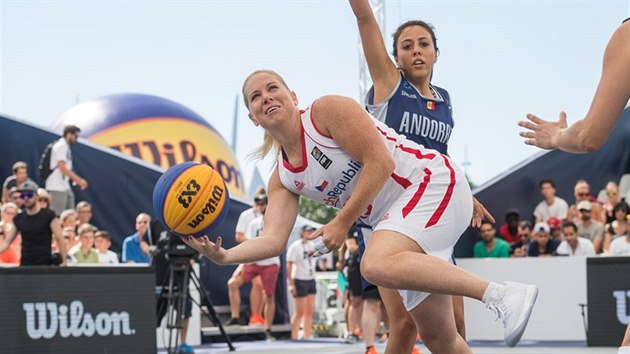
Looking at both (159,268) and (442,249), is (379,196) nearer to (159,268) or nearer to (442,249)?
(442,249)

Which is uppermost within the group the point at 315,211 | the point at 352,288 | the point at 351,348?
the point at 315,211

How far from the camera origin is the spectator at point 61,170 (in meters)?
14.1

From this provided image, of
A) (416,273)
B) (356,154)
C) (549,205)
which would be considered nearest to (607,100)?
(416,273)

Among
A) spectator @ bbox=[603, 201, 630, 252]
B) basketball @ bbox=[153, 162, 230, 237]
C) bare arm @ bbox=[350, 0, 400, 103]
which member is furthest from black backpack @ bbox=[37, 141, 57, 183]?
basketball @ bbox=[153, 162, 230, 237]

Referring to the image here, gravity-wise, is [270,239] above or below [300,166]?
below

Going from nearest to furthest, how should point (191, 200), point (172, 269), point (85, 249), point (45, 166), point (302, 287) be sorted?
point (191, 200) < point (172, 269) < point (85, 249) < point (45, 166) < point (302, 287)

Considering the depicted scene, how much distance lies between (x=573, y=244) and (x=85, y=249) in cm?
626

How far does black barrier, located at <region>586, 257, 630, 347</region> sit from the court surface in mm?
235

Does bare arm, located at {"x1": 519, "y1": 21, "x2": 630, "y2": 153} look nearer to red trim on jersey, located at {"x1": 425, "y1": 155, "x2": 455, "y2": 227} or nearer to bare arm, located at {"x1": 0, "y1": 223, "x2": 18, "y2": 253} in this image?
red trim on jersey, located at {"x1": 425, "y1": 155, "x2": 455, "y2": 227}

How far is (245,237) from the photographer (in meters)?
14.6

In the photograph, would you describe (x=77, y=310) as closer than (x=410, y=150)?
No

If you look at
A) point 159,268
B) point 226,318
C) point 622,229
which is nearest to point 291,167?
point 159,268

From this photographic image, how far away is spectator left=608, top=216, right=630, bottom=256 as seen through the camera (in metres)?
12.2

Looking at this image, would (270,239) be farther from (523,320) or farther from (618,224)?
(618,224)
